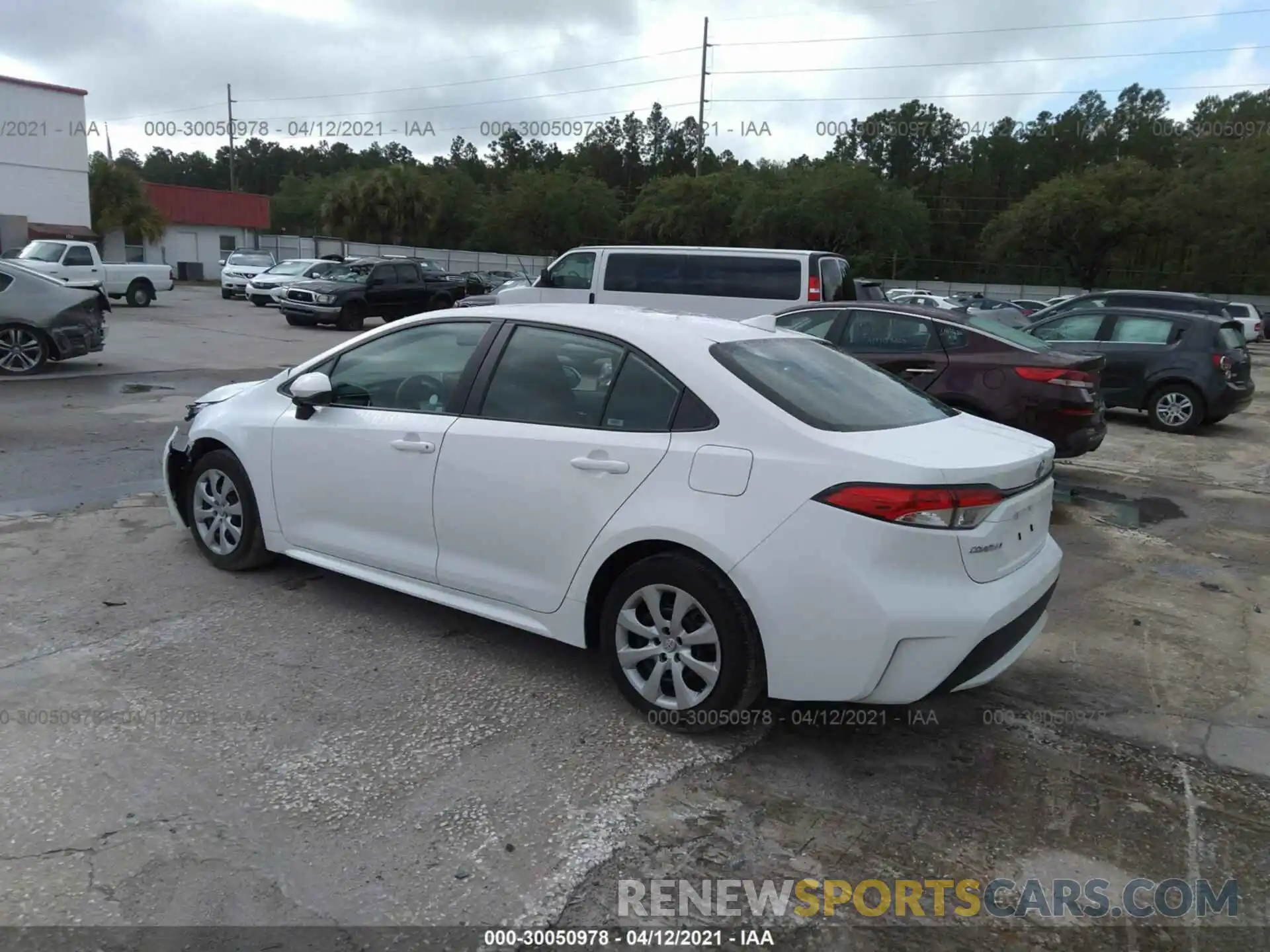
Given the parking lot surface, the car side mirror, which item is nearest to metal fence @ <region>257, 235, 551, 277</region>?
the car side mirror

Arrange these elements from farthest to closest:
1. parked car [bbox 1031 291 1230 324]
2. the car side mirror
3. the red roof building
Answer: the red roof building
parked car [bbox 1031 291 1230 324]
the car side mirror

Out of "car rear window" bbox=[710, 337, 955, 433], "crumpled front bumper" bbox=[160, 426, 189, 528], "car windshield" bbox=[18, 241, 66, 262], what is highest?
"car windshield" bbox=[18, 241, 66, 262]

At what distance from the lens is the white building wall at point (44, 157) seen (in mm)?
37969

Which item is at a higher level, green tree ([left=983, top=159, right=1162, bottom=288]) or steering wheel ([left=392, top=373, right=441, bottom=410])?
green tree ([left=983, top=159, right=1162, bottom=288])

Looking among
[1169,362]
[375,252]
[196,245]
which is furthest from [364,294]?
[196,245]

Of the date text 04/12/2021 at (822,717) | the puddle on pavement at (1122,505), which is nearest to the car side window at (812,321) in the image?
the puddle on pavement at (1122,505)

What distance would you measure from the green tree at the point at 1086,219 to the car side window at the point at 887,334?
178 feet

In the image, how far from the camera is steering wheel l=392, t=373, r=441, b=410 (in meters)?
4.76

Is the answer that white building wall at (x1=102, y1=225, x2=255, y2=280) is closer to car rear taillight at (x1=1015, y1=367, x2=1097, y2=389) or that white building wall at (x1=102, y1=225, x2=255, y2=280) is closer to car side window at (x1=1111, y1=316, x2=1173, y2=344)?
car side window at (x1=1111, y1=316, x2=1173, y2=344)

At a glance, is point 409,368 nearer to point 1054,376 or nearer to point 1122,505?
point 1054,376

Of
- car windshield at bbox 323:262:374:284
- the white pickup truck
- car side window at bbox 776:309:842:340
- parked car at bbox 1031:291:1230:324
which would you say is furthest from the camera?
the white pickup truck

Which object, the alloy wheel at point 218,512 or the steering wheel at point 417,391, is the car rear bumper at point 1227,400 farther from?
the alloy wheel at point 218,512

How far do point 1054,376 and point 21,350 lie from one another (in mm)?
12466

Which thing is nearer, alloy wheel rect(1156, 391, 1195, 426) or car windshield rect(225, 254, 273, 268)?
alloy wheel rect(1156, 391, 1195, 426)
